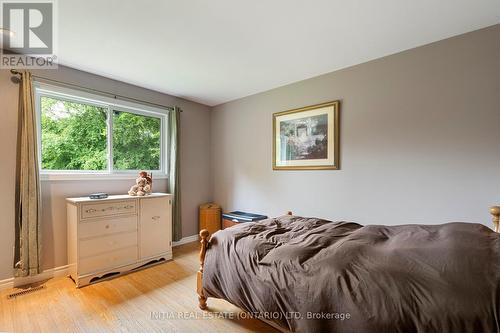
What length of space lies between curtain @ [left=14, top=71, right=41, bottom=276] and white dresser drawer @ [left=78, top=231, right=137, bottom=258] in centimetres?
47

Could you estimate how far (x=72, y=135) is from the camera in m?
2.93

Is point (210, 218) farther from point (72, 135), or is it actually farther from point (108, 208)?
point (72, 135)

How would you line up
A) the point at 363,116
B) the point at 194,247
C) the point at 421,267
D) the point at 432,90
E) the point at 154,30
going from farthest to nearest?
the point at 194,247
the point at 363,116
the point at 432,90
the point at 154,30
the point at 421,267

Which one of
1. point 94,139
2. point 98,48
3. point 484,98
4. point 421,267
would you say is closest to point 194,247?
point 94,139

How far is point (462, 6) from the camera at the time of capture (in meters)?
1.77

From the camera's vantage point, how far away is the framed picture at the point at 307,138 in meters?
2.92

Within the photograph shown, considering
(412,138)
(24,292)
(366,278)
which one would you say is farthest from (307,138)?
(24,292)

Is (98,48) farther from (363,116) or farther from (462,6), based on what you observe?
(462,6)

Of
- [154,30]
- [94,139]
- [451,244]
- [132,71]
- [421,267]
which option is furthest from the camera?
[94,139]

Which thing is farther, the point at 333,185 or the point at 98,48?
the point at 333,185

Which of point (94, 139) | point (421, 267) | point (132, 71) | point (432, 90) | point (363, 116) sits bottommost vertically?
point (421, 267)

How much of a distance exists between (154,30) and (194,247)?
300cm

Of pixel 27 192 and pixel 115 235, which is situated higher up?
pixel 27 192
